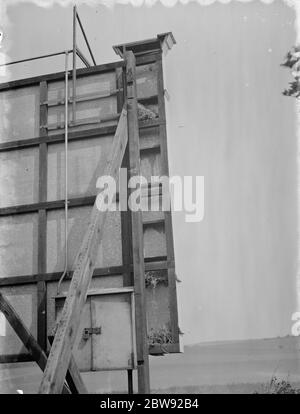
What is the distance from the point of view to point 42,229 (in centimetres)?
358

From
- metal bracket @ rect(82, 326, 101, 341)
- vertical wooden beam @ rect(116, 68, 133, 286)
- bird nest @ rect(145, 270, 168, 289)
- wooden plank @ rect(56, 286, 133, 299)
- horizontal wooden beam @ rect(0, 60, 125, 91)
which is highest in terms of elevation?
horizontal wooden beam @ rect(0, 60, 125, 91)

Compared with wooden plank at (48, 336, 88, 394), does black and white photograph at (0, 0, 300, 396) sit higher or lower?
higher

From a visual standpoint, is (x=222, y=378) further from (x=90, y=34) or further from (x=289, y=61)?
(x=90, y=34)

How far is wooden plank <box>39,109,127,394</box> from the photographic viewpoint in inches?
86.1

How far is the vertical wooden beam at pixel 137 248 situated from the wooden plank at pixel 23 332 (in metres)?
0.68

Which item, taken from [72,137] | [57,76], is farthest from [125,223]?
[57,76]

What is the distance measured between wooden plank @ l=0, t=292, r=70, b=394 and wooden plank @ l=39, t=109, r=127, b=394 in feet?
2.57

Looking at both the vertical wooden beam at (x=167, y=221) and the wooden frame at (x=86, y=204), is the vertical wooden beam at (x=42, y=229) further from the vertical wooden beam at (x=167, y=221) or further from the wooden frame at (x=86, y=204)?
the vertical wooden beam at (x=167, y=221)

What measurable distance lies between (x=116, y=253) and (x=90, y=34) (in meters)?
1.97

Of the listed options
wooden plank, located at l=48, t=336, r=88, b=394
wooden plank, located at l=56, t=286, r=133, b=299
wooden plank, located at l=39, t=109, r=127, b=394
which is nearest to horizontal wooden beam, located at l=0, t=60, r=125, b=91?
wooden plank, located at l=39, t=109, r=127, b=394

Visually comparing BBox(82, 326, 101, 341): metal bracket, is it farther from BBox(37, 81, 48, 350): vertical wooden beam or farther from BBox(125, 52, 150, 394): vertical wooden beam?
BBox(37, 81, 48, 350): vertical wooden beam

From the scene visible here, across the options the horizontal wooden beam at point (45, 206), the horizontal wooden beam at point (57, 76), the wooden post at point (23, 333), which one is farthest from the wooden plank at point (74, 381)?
the horizontal wooden beam at point (57, 76)

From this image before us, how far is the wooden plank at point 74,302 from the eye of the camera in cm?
219

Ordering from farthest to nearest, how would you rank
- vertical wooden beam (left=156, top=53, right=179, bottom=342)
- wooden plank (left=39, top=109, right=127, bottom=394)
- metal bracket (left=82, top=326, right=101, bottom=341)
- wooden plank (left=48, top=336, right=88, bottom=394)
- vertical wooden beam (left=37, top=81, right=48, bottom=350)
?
vertical wooden beam (left=37, top=81, right=48, bottom=350) → vertical wooden beam (left=156, top=53, right=179, bottom=342) → metal bracket (left=82, top=326, right=101, bottom=341) → wooden plank (left=48, top=336, right=88, bottom=394) → wooden plank (left=39, top=109, right=127, bottom=394)
